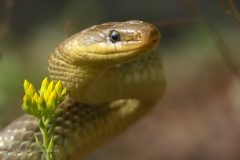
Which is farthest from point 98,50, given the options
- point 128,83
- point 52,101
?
point 52,101

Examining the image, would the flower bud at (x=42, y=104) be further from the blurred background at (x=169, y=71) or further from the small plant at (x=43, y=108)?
the blurred background at (x=169, y=71)

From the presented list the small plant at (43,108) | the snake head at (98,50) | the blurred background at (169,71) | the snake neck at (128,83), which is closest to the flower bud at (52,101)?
the small plant at (43,108)

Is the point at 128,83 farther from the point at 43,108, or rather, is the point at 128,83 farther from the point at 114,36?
the point at 43,108

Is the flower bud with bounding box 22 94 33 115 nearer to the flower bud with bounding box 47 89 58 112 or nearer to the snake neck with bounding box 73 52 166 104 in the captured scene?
the flower bud with bounding box 47 89 58 112

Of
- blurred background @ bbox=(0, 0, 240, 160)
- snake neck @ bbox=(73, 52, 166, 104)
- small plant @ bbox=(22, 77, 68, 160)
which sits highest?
small plant @ bbox=(22, 77, 68, 160)

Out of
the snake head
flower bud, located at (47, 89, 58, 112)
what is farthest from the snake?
flower bud, located at (47, 89, 58, 112)

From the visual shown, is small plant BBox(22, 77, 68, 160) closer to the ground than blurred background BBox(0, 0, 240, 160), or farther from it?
farther from it

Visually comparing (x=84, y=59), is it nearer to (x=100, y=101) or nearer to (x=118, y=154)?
(x=100, y=101)
